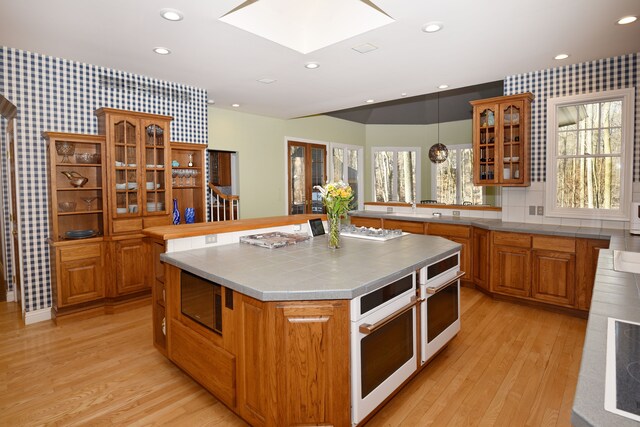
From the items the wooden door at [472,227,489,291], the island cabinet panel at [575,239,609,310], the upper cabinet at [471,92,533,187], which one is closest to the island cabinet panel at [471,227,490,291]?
the wooden door at [472,227,489,291]

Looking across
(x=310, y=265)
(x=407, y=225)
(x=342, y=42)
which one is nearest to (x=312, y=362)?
(x=310, y=265)

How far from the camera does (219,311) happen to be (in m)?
2.21

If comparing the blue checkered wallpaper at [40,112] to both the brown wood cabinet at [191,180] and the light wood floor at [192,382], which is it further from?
the brown wood cabinet at [191,180]

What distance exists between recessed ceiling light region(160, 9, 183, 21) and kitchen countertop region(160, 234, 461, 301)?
1829 millimetres

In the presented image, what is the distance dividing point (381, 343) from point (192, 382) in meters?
1.47

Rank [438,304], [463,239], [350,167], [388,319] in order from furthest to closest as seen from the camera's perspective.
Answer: [350,167]
[463,239]
[438,304]
[388,319]

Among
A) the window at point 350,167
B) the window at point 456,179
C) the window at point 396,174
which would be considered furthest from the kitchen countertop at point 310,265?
the window at point 396,174

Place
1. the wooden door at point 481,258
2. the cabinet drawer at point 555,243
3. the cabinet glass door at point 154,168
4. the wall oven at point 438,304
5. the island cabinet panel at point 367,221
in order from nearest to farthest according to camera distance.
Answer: the wall oven at point 438,304, the cabinet drawer at point 555,243, the cabinet glass door at point 154,168, the wooden door at point 481,258, the island cabinet panel at point 367,221

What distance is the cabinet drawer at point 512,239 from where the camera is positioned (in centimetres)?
406

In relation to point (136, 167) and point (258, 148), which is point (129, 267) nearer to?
point (136, 167)

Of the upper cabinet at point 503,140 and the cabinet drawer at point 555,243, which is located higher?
the upper cabinet at point 503,140

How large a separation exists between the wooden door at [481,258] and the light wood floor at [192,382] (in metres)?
0.80

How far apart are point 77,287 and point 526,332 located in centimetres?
459

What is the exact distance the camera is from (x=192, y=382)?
8.68 ft
